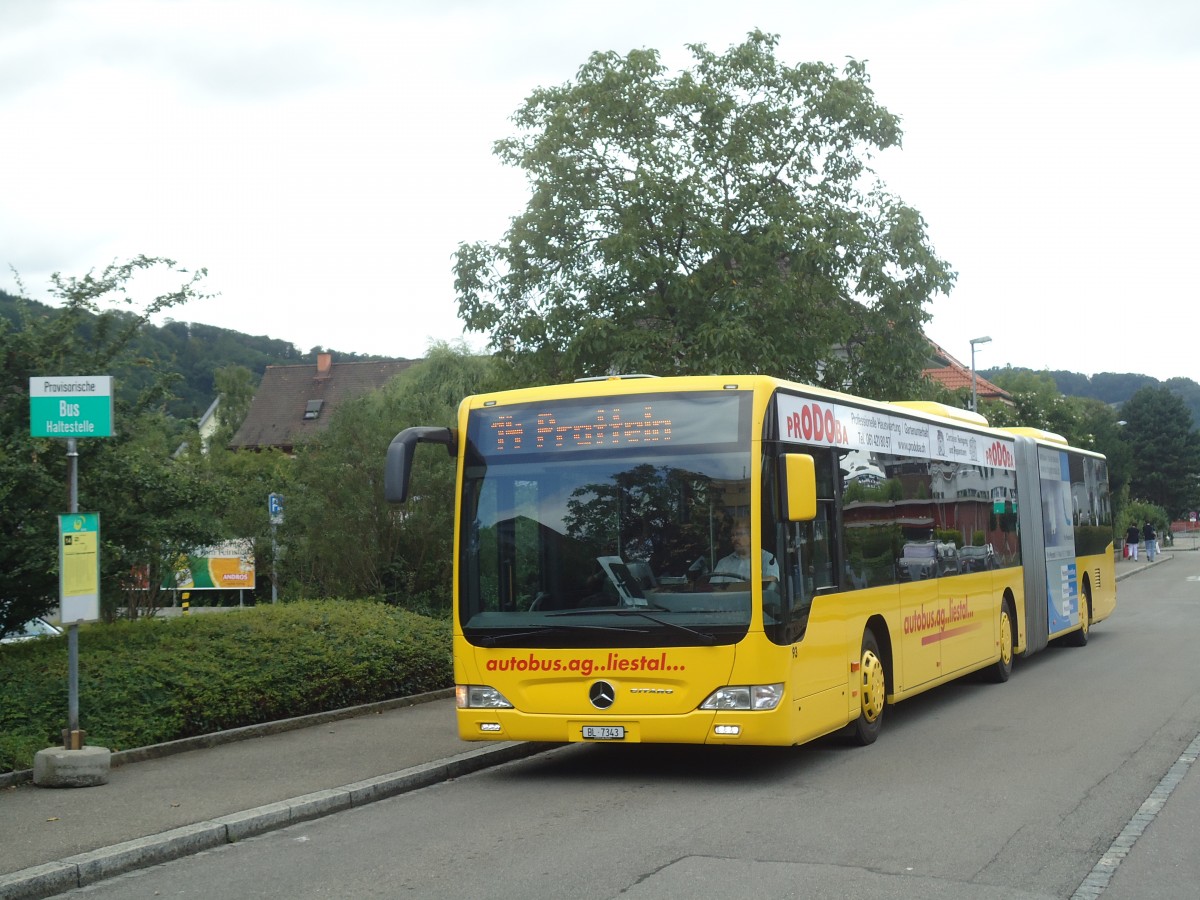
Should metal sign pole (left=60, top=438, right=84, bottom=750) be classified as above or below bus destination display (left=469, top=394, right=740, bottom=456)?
below

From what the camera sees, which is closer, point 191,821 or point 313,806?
point 191,821

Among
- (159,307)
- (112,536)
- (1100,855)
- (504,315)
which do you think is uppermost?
(504,315)

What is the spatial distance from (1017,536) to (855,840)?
10.6 meters

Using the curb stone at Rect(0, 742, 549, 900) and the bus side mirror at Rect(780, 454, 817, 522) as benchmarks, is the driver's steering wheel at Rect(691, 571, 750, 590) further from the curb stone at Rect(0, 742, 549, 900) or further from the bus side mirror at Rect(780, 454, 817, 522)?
the curb stone at Rect(0, 742, 549, 900)

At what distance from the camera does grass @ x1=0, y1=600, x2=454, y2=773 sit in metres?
10.7

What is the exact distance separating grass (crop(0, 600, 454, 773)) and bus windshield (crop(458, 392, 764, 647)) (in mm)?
2805

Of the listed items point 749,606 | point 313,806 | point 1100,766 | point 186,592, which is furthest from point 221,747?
point 186,592

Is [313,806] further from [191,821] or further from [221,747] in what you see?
[221,747]

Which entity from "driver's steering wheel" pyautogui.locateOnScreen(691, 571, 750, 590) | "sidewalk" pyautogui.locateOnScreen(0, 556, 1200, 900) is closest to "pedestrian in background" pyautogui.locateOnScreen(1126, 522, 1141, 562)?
A: "sidewalk" pyautogui.locateOnScreen(0, 556, 1200, 900)

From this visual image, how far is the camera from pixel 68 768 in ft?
31.8

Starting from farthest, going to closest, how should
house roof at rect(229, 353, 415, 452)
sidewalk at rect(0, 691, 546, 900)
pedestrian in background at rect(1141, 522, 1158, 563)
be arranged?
house roof at rect(229, 353, 415, 452), pedestrian in background at rect(1141, 522, 1158, 563), sidewalk at rect(0, 691, 546, 900)

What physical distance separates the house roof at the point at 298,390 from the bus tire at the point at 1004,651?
2650 inches

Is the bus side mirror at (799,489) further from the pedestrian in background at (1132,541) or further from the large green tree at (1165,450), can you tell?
the large green tree at (1165,450)

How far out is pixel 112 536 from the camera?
1199cm
